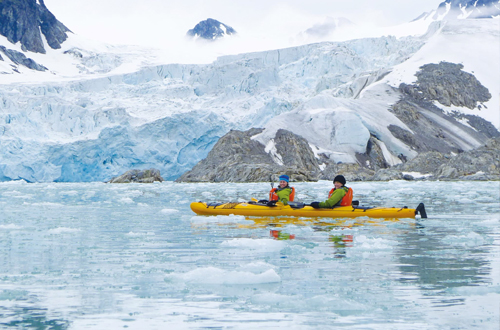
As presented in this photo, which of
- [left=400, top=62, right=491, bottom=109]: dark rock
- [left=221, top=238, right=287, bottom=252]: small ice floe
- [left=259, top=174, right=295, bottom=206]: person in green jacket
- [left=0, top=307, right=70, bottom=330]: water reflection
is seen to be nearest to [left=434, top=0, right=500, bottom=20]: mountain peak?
[left=400, top=62, right=491, bottom=109]: dark rock

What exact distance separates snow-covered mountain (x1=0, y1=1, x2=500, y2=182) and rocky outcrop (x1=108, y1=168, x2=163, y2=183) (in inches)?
100

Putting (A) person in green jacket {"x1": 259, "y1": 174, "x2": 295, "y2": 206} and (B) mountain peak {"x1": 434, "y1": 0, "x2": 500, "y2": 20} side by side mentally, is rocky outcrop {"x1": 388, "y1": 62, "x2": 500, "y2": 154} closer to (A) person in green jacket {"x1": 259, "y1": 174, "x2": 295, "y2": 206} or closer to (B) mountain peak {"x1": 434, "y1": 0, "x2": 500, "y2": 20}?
(A) person in green jacket {"x1": 259, "y1": 174, "x2": 295, "y2": 206}

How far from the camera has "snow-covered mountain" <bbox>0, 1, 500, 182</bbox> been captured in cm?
4469

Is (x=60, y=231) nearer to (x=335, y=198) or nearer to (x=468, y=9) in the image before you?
(x=335, y=198)

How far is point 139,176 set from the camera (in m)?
43.9

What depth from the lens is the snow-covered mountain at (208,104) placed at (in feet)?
147

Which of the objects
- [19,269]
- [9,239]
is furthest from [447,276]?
[9,239]

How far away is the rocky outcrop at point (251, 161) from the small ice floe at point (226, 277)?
36193 mm

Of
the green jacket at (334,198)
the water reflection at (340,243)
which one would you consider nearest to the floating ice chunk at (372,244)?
the water reflection at (340,243)

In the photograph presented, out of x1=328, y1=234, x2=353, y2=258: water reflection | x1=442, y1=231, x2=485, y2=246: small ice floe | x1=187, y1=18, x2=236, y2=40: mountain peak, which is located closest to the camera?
x1=328, y1=234, x2=353, y2=258: water reflection

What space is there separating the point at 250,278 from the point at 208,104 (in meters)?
50.7

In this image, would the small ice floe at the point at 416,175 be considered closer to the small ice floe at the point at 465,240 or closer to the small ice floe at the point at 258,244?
the small ice floe at the point at 465,240

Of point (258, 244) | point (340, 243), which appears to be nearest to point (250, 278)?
point (258, 244)

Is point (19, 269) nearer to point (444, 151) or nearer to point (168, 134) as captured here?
point (168, 134)
